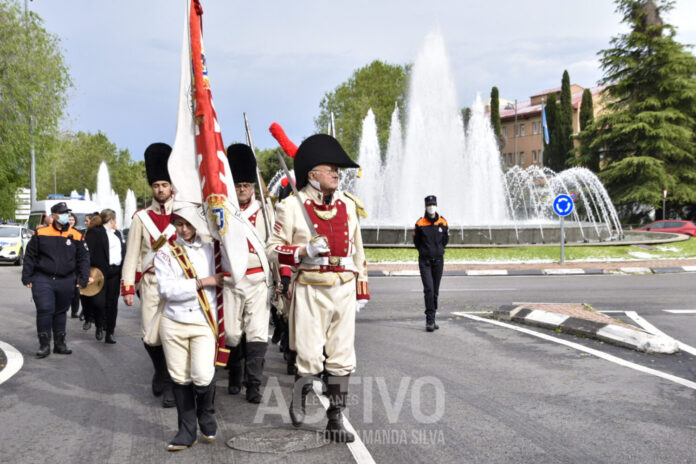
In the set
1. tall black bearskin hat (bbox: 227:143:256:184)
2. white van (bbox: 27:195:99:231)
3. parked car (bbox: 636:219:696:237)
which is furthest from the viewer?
parked car (bbox: 636:219:696:237)

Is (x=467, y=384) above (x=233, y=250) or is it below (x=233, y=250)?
below

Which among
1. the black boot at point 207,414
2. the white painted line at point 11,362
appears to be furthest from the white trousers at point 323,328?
the white painted line at point 11,362

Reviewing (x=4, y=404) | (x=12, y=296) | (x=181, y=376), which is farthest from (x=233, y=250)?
(x=12, y=296)

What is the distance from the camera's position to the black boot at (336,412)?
202 inches

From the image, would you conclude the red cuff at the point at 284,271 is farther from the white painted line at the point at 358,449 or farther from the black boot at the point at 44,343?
the black boot at the point at 44,343

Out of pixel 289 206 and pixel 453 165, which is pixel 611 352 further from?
pixel 453 165

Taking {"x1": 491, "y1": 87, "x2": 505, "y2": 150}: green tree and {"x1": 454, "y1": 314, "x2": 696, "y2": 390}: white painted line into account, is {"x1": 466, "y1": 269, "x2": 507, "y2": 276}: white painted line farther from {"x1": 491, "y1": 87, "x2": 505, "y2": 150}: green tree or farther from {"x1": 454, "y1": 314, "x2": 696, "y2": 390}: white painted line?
{"x1": 491, "y1": 87, "x2": 505, "y2": 150}: green tree

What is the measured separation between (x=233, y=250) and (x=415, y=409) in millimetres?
1975

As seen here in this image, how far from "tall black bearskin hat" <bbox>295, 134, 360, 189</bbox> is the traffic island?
15.9ft

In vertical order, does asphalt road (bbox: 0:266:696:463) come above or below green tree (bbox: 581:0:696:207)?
below

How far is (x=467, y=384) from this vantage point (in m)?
6.80

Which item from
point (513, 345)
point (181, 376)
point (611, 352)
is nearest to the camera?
point (181, 376)

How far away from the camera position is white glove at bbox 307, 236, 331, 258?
5.11 m

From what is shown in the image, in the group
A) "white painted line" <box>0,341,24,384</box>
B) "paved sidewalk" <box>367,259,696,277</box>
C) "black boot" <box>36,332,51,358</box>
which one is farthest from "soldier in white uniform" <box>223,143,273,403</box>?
"paved sidewalk" <box>367,259,696,277</box>
